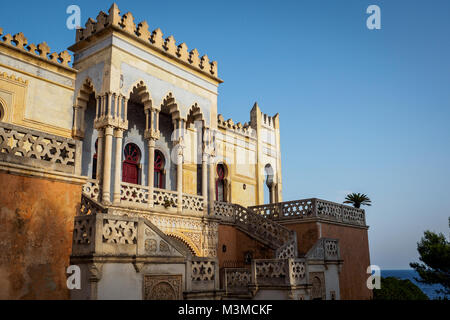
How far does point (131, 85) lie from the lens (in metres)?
14.6

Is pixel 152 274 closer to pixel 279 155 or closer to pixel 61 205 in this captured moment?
pixel 61 205

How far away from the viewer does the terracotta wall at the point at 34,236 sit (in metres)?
6.75

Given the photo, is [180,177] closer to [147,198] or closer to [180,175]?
[180,175]

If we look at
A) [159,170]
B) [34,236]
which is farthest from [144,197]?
[34,236]

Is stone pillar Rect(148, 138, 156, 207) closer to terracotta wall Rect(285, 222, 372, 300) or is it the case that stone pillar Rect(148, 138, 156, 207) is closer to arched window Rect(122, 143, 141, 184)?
arched window Rect(122, 143, 141, 184)

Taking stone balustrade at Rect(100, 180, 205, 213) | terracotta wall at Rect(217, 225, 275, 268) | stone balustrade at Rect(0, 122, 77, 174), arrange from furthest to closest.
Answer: terracotta wall at Rect(217, 225, 275, 268), stone balustrade at Rect(100, 180, 205, 213), stone balustrade at Rect(0, 122, 77, 174)

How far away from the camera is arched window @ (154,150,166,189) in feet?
59.3

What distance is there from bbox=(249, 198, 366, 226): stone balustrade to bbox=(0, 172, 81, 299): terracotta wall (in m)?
10.7

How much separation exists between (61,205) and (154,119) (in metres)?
8.07

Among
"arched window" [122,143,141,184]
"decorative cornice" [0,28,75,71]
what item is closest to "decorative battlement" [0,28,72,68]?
"decorative cornice" [0,28,75,71]

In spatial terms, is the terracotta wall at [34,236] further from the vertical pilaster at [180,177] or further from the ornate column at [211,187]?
the ornate column at [211,187]

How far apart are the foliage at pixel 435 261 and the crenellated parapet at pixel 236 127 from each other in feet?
40.8

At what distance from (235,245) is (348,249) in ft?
15.6

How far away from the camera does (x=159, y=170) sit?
A: 18219 mm
